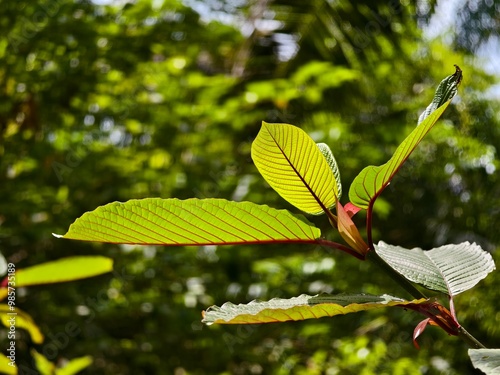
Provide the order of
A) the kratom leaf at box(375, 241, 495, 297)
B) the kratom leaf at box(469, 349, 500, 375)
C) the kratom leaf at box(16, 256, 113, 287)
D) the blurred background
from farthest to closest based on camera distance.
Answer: the blurred background
the kratom leaf at box(16, 256, 113, 287)
the kratom leaf at box(375, 241, 495, 297)
the kratom leaf at box(469, 349, 500, 375)

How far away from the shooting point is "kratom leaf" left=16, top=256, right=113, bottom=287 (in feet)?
2.70

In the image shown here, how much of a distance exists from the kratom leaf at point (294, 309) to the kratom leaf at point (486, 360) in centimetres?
5

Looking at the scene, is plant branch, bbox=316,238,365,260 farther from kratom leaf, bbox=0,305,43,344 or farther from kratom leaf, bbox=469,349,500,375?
kratom leaf, bbox=0,305,43,344

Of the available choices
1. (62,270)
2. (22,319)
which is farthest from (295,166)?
(22,319)

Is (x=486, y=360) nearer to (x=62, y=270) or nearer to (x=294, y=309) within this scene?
(x=294, y=309)

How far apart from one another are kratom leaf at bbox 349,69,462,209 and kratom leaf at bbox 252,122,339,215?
0.02 metres

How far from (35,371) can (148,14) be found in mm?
990

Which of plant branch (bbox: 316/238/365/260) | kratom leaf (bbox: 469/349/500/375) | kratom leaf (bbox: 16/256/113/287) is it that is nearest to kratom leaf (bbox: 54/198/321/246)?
plant branch (bbox: 316/238/365/260)

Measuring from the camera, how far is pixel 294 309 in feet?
1.22

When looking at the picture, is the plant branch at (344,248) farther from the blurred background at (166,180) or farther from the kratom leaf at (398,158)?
the blurred background at (166,180)

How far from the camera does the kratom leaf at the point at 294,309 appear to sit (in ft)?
1.21

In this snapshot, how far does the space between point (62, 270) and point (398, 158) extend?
1.76 feet

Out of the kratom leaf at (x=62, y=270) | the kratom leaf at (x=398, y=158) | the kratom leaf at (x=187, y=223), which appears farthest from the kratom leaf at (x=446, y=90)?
the kratom leaf at (x=62, y=270)

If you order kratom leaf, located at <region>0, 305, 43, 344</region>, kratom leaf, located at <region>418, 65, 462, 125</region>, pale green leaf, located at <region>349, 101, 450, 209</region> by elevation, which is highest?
kratom leaf, located at <region>418, 65, 462, 125</region>
